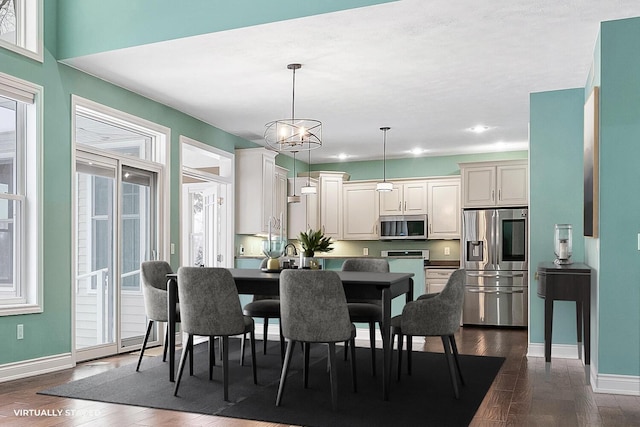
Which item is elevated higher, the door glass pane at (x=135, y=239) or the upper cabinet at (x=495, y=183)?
the upper cabinet at (x=495, y=183)

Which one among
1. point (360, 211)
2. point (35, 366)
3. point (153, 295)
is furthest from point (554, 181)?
point (35, 366)

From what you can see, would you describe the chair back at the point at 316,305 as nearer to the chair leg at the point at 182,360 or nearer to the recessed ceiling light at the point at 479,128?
the chair leg at the point at 182,360

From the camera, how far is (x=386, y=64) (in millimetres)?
4875

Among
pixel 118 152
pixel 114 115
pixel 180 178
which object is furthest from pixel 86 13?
pixel 180 178

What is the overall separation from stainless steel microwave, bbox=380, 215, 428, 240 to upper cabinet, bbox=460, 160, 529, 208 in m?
0.87

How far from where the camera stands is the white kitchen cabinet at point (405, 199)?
8844 mm

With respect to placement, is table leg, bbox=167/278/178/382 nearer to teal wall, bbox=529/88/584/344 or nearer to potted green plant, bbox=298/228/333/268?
potted green plant, bbox=298/228/333/268

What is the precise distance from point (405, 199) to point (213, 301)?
5.54 meters

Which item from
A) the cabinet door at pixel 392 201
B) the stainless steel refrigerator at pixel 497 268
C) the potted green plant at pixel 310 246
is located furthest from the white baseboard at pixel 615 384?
the cabinet door at pixel 392 201

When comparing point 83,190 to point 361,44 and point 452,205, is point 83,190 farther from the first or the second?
point 452,205

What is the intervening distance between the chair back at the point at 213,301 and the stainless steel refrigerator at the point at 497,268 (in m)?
4.44

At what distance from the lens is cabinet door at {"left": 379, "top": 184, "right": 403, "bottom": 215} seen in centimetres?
901

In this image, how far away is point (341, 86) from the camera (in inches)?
217

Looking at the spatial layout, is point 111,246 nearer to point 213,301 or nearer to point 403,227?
point 213,301
